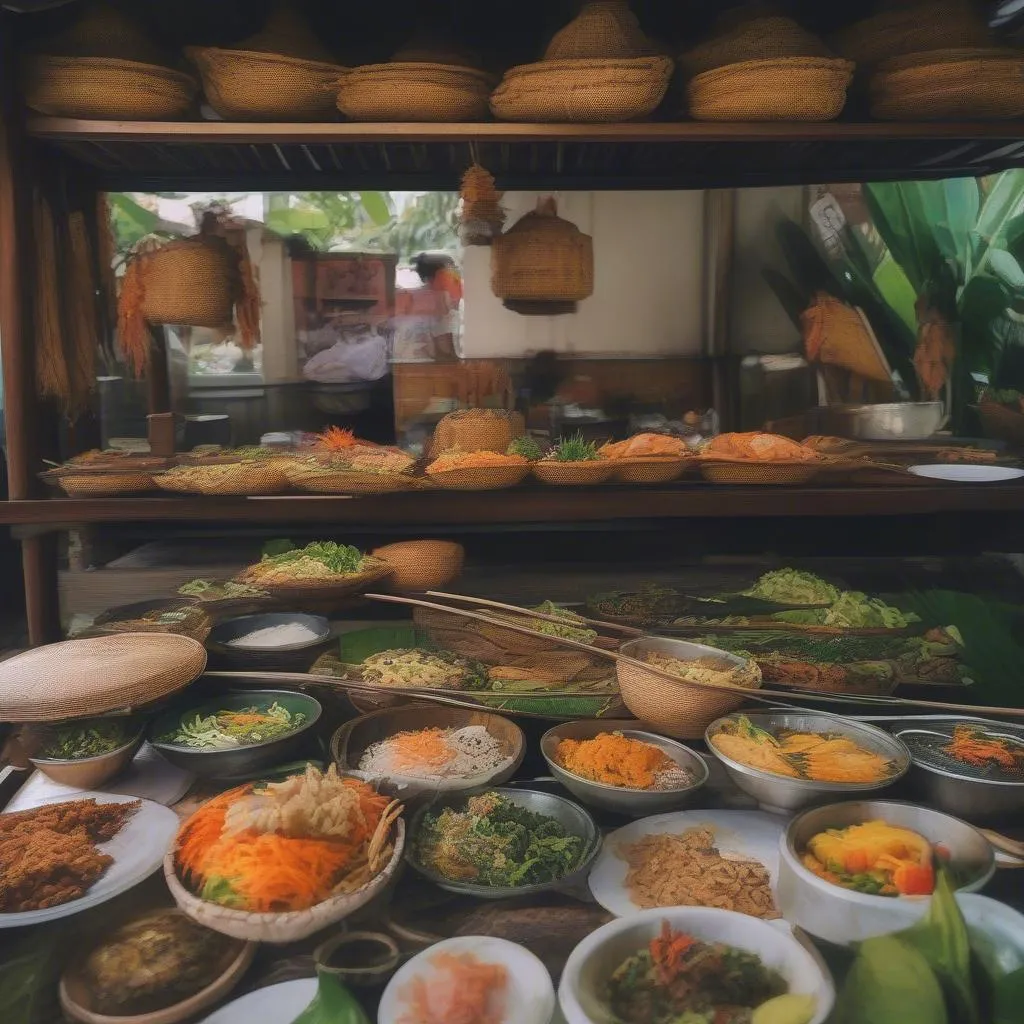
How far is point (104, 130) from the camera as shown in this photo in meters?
2.16

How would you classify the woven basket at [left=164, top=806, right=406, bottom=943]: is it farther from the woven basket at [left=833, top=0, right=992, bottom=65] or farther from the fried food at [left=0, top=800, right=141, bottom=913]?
the woven basket at [left=833, top=0, right=992, bottom=65]

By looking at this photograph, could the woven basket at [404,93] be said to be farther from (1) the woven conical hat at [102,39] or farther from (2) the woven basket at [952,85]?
(2) the woven basket at [952,85]

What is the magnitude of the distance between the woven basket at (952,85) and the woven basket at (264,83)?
1532 mm

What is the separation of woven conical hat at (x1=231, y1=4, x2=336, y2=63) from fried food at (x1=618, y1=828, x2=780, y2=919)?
2.29 meters

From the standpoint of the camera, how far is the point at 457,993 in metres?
1.69

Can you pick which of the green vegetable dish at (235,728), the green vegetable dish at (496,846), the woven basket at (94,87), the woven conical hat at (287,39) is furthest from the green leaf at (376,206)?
the green vegetable dish at (496,846)

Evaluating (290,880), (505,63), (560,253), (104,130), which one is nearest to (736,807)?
(290,880)

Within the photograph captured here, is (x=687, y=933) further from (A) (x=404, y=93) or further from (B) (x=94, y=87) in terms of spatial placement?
(B) (x=94, y=87)

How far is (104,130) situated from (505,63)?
1.17 metres

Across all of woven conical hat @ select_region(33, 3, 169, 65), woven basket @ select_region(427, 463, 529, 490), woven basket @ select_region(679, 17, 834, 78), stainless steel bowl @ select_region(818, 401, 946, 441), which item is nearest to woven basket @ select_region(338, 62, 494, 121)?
woven conical hat @ select_region(33, 3, 169, 65)

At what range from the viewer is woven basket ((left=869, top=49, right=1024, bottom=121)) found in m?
2.17

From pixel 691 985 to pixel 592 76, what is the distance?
2.17 meters

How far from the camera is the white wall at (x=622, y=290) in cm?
263

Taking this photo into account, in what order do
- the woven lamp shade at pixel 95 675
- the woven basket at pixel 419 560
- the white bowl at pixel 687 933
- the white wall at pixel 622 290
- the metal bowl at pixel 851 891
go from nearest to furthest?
the white bowl at pixel 687 933 → the metal bowl at pixel 851 891 → the woven lamp shade at pixel 95 675 → the woven basket at pixel 419 560 → the white wall at pixel 622 290
